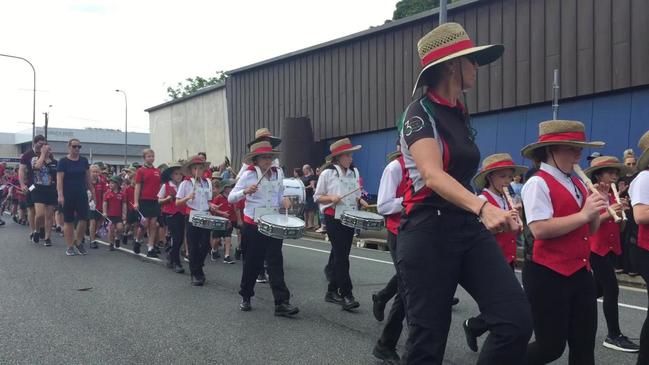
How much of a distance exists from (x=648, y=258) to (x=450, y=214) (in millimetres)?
2371

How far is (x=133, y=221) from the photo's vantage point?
13406 mm

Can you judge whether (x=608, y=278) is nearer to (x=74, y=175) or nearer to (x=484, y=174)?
(x=484, y=174)

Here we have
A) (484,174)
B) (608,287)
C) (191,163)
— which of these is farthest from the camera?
(191,163)

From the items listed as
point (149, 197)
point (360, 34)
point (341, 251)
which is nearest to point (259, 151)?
point (341, 251)

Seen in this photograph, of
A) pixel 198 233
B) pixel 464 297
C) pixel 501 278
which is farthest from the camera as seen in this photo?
pixel 198 233

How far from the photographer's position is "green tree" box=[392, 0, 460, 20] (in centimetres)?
3909

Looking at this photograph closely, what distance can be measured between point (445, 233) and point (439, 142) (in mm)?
450

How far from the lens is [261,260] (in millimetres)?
7078

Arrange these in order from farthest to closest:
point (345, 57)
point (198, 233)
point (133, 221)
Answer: point (345, 57) → point (133, 221) → point (198, 233)

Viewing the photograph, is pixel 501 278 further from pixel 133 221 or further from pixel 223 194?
pixel 133 221

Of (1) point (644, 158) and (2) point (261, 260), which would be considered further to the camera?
(2) point (261, 260)

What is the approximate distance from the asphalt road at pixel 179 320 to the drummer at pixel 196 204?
29 cm

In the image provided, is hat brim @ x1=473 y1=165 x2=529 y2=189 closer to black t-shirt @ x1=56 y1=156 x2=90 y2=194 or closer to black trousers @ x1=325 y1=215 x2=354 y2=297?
black trousers @ x1=325 y1=215 x2=354 y2=297

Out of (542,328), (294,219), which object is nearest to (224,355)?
(294,219)
